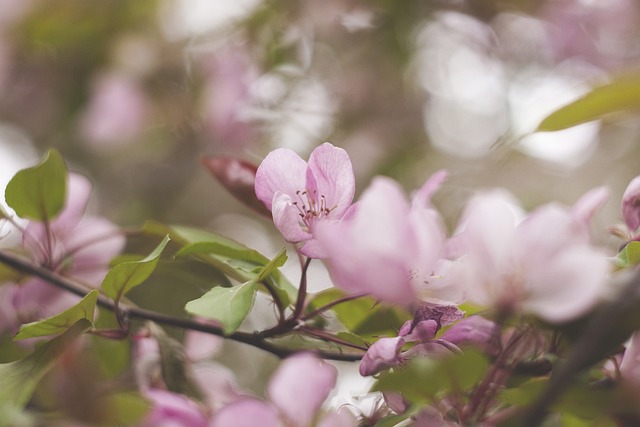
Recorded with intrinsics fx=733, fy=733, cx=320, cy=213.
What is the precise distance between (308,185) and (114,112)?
1321 millimetres

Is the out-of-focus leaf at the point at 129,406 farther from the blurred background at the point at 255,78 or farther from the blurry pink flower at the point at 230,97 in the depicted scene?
the blurry pink flower at the point at 230,97

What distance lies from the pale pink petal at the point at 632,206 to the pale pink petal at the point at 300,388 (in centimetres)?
24

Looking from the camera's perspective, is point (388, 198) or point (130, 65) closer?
point (388, 198)

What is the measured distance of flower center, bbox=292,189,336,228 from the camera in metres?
0.45

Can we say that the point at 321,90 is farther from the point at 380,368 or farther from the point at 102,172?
the point at 380,368

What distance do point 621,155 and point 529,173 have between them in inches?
13.0

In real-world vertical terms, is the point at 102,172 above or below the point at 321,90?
below

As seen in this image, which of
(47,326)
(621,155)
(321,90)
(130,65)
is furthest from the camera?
(621,155)

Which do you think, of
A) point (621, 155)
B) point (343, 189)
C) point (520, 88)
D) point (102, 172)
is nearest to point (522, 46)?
point (520, 88)

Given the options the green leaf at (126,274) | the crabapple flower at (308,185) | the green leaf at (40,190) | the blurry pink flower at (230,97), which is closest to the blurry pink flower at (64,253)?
the green leaf at (40,190)

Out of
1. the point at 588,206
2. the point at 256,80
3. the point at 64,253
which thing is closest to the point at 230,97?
the point at 256,80

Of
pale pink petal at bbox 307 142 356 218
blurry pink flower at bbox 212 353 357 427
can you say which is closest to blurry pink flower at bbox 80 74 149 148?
pale pink petal at bbox 307 142 356 218

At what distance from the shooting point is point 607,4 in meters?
1.97

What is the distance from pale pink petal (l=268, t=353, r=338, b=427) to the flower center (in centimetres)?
11
